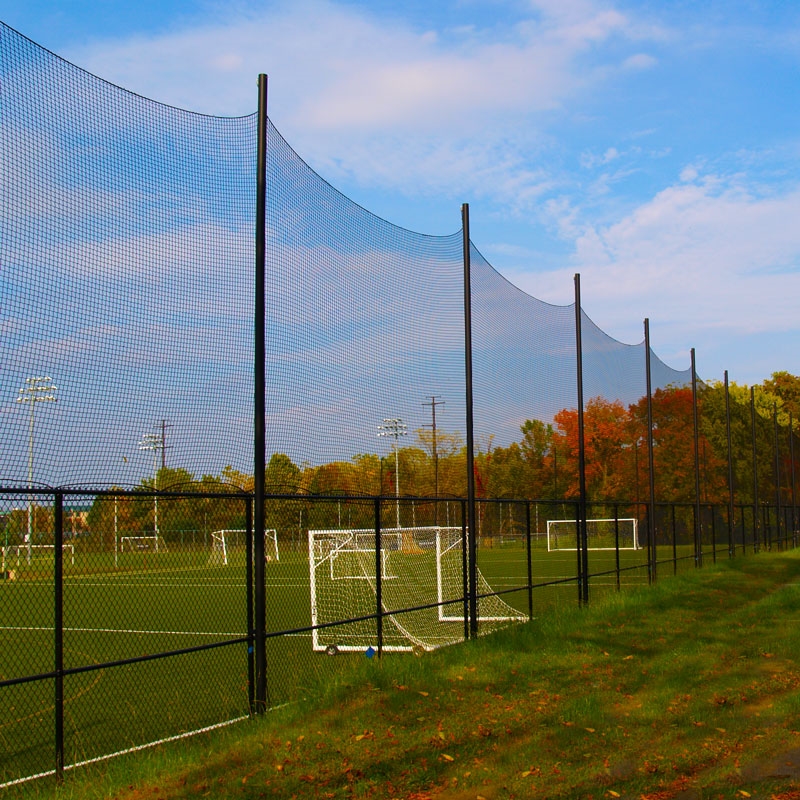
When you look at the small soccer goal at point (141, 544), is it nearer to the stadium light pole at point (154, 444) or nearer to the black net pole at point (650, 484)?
the stadium light pole at point (154, 444)

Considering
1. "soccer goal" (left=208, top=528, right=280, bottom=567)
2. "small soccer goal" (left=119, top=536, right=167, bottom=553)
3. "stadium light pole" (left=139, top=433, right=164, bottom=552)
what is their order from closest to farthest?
"stadium light pole" (left=139, top=433, right=164, bottom=552) → "small soccer goal" (left=119, top=536, right=167, bottom=553) → "soccer goal" (left=208, top=528, right=280, bottom=567)

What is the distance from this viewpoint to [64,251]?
18.6 feet

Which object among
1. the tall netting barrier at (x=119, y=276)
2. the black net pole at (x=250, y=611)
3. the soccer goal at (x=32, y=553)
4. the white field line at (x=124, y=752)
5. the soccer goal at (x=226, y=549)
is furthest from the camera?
the soccer goal at (x=226, y=549)

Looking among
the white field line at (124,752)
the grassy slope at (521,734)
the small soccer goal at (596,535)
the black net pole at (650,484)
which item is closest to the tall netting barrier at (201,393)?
the white field line at (124,752)

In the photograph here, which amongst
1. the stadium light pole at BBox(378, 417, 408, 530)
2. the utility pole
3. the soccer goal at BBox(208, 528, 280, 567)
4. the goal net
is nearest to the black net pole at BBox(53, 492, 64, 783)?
the soccer goal at BBox(208, 528, 280, 567)

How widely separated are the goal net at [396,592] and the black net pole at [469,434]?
556mm

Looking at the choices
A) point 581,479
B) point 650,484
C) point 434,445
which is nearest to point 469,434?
A: point 434,445

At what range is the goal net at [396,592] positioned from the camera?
472 inches

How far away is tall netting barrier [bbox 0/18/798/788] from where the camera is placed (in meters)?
5.55

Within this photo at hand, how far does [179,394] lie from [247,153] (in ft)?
6.68

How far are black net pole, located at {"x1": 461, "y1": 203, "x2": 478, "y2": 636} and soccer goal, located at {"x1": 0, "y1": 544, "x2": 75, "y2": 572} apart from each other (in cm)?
434

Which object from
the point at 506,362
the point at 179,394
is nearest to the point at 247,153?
the point at 179,394

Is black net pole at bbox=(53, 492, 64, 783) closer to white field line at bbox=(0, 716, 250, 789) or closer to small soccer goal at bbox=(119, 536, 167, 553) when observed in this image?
white field line at bbox=(0, 716, 250, 789)

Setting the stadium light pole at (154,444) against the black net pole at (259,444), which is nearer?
the stadium light pole at (154,444)
